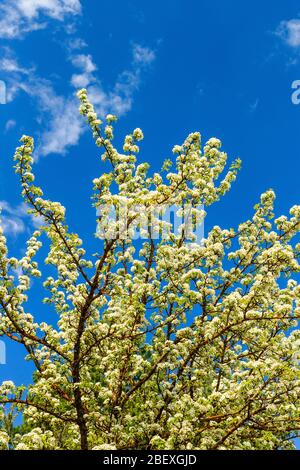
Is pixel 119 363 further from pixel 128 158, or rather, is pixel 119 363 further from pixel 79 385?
pixel 128 158

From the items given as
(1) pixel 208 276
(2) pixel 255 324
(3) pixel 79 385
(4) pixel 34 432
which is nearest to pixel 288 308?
(2) pixel 255 324

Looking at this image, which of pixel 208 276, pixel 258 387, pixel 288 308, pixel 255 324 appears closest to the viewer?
pixel 258 387

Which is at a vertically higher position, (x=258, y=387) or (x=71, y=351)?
(x=71, y=351)

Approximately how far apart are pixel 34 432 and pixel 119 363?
292cm

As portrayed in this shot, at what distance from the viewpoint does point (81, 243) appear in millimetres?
14125

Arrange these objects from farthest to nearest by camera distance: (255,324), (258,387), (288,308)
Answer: (255,324), (288,308), (258,387)

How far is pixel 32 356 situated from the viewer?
1490 cm

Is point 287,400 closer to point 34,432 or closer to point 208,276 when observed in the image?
point 208,276

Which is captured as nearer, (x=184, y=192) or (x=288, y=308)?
(x=288, y=308)
